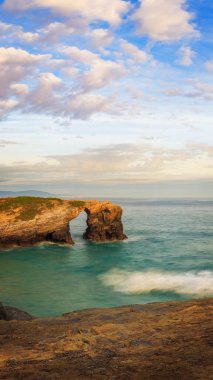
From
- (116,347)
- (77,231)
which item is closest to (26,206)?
(77,231)

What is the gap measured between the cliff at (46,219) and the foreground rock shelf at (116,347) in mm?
37719

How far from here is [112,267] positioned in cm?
4169

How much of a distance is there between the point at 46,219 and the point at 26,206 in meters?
3.23

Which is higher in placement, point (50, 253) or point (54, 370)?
point (54, 370)

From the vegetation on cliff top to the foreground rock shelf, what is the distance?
1503 inches

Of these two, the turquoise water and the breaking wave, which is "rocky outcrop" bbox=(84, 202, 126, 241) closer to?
the turquoise water

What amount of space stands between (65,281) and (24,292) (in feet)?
17.7

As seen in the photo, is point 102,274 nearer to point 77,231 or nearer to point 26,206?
point 26,206

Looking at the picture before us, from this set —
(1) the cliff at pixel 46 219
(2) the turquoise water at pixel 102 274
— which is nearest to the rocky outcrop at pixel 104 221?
(1) the cliff at pixel 46 219

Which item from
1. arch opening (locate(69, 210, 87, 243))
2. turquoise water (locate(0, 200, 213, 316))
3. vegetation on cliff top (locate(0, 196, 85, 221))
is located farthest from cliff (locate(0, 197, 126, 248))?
arch opening (locate(69, 210, 87, 243))

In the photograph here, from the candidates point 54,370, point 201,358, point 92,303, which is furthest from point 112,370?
point 92,303

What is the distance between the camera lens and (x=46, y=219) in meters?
51.5

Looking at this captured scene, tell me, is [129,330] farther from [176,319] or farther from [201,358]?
[201,358]

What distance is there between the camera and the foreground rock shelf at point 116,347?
8.44 meters
